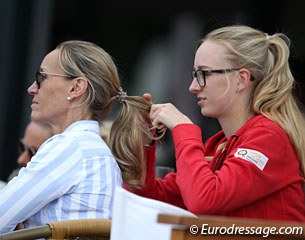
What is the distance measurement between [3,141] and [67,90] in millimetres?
3281

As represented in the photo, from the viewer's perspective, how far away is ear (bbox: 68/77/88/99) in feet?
10.7

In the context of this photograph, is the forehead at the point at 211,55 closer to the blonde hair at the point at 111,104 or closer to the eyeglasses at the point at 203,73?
the eyeglasses at the point at 203,73

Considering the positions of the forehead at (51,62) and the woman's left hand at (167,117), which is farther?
the forehead at (51,62)

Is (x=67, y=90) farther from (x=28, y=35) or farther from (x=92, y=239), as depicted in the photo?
(x=28, y=35)

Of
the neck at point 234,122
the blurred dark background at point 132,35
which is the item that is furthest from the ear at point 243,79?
the blurred dark background at point 132,35

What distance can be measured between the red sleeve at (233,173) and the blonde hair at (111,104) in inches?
16.3

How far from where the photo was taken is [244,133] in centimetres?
296

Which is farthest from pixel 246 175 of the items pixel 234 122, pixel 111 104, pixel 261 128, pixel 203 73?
pixel 111 104

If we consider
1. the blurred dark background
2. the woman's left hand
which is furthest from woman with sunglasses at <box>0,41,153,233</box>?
the blurred dark background

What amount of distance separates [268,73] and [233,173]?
542 mm

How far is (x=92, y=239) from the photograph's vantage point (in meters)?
2.80

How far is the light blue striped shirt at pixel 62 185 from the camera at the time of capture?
2875mm

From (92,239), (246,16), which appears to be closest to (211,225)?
(92,239)

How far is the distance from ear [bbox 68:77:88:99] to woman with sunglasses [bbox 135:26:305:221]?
1.01 feet
